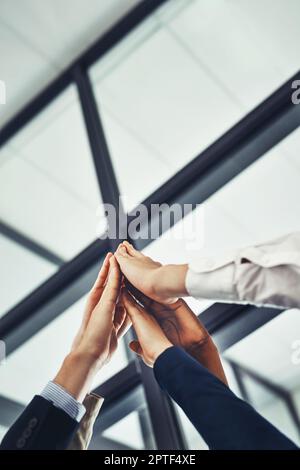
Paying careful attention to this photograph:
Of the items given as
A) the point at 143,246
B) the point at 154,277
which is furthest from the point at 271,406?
the point at 154,277

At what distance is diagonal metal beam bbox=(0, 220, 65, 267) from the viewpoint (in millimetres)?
2703

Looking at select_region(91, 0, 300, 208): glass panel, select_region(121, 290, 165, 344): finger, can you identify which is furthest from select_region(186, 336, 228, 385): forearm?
select_region(91, 0, 300, 208): glass panel

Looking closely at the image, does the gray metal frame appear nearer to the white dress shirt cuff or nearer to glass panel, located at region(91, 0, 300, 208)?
glass panel, located at region(91, 0, 300, 208)

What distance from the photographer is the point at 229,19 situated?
89.5 inches

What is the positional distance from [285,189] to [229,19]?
0.83 metres

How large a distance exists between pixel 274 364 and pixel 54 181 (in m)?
1.45

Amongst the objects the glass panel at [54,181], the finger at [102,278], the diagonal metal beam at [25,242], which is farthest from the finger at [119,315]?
the diagonal metal beam at [25,242]

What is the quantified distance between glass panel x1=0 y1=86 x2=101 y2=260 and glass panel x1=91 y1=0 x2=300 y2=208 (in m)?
0.23

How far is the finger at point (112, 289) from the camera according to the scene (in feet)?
4.13

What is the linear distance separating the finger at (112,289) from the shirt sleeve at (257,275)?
1.18 ft

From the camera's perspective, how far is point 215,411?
750mm

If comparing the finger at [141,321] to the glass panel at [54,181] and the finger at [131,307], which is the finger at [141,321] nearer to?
the finger at [131,307]

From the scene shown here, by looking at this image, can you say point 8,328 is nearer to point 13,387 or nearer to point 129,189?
point 13,387

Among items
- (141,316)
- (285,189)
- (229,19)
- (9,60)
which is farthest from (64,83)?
(141,316)
